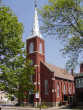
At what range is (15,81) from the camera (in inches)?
531

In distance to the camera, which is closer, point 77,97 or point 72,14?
point 72,14

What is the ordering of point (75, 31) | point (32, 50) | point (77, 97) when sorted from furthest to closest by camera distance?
point (32, 50) < point (77, 97) < point (75, 31)

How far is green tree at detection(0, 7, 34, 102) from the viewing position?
13.5m

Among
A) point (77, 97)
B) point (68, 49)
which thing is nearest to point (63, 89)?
point (77, 97)

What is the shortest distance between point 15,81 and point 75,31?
6805 mm

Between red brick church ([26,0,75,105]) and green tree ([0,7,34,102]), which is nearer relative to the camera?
green tree ([0,7,34,102])

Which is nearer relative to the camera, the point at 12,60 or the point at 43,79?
the point at 12,60

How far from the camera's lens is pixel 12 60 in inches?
563

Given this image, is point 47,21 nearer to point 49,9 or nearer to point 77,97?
point 49,9

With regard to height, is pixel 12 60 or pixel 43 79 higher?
pixel 12 60

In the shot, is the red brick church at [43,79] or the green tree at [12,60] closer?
the green tree at [12,60]

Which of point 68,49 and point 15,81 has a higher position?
point 68,49

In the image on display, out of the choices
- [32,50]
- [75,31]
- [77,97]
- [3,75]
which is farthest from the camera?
[32,50]

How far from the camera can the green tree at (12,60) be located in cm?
1346
